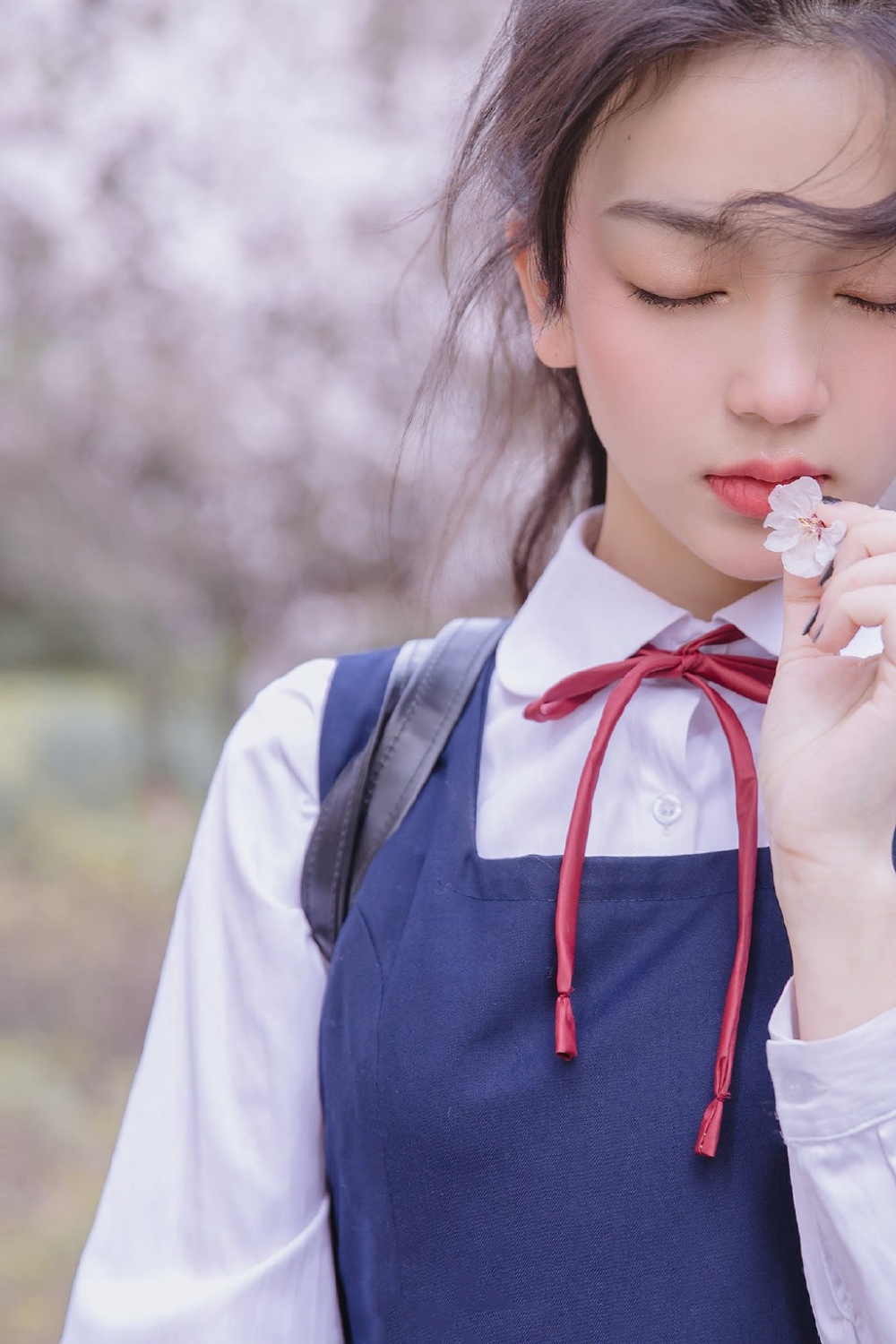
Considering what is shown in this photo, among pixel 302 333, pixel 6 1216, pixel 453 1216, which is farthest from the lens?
pixel 302 333

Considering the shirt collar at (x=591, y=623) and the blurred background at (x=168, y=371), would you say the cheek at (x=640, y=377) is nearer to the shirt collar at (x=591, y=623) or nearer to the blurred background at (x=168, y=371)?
the shirt collar at (x=591, y=623)

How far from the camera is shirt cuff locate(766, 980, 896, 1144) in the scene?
96 cm

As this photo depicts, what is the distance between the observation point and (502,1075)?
1.16m

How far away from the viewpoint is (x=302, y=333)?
4402 mm

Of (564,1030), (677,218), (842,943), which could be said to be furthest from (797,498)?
(564,1030)

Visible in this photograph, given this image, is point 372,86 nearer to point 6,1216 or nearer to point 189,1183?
point 6,1216

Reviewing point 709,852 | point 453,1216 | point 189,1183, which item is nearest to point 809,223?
point 709,852

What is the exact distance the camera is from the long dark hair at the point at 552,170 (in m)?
1.09

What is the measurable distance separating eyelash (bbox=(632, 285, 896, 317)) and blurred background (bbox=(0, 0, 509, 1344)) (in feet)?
9.49

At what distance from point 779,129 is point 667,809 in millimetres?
593

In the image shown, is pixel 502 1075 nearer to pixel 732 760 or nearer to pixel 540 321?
pixel 732 760

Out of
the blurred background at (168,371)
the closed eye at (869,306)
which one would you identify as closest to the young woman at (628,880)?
the closed eye at (869,306)

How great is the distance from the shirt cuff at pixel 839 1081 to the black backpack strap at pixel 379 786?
0.48 m

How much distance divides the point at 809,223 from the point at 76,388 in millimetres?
3526
